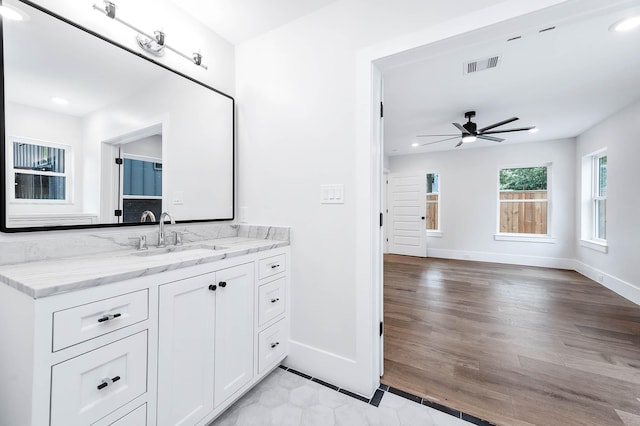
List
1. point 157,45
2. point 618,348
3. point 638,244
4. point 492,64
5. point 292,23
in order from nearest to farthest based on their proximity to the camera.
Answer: point 157,45 → point 292,23 → point 618,348 → point 492,64 → point 638,244

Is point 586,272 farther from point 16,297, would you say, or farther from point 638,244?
point 16,297

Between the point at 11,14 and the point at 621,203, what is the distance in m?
5.78

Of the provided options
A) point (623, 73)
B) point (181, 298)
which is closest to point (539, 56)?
point (623, 73)

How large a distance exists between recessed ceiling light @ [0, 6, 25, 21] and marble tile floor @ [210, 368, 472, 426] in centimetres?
211

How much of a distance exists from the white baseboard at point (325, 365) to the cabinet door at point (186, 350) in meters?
0.66

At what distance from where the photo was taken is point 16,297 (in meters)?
0.92

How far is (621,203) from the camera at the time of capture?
3.50m

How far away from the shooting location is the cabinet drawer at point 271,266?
1695mm

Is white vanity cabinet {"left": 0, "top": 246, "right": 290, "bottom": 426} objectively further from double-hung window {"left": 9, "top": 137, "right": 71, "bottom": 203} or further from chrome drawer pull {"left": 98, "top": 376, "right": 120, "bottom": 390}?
double-hung window {"left": 9, "top": 137, "right": 71, "bottom": 203}

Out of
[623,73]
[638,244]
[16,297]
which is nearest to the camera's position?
[16,297]

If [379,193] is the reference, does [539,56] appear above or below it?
above

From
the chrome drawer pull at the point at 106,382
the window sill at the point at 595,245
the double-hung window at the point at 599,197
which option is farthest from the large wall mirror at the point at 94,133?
the double-hung window at the point at 599,197

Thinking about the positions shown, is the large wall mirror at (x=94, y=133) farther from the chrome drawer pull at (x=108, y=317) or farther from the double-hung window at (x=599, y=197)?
the double-hung window at (x=599, y=197)

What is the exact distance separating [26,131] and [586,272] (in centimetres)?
677
